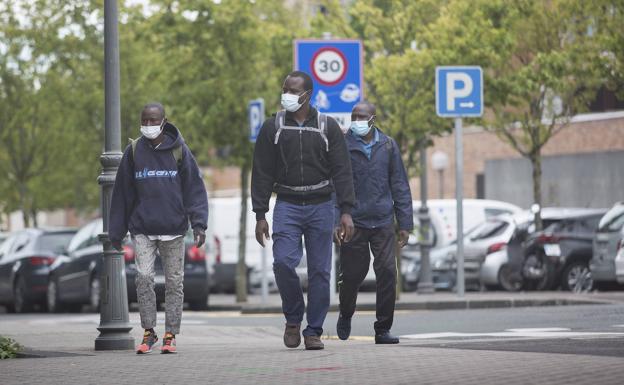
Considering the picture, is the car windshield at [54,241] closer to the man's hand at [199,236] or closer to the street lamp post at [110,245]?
the street lamp post at [110,245]

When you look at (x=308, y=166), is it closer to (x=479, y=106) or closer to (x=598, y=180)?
(x=479, y=106)

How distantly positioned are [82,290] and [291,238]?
14811 millimetres

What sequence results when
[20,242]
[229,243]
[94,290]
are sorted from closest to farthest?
1. [94,290]
2. [20,242]
3. [229,243]

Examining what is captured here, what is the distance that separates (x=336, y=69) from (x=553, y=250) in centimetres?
815


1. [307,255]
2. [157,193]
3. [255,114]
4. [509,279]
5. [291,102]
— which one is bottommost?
[509,279]

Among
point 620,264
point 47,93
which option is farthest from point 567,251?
point 47,93

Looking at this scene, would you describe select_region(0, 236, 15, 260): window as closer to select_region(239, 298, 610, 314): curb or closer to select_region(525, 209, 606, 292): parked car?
select_region(525, 209, 606, 292): parked car

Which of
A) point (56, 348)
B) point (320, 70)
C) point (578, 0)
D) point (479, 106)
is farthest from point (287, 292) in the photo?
point (578, 0)

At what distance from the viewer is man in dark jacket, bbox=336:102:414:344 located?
44.7 feet

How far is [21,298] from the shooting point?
28.9m

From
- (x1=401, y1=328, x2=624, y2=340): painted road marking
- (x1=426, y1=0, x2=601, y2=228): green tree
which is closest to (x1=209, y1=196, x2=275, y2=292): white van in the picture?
(x1=426, y1=0, x2=601, y2=228): green tree

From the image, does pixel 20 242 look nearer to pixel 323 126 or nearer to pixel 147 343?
pixel 147 343

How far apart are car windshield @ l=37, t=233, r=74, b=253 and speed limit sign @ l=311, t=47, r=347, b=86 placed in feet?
29.1

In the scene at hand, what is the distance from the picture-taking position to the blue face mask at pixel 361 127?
13.7 m
